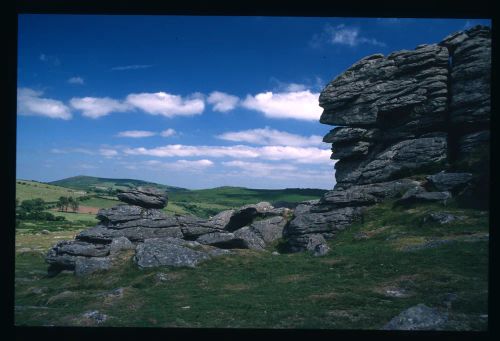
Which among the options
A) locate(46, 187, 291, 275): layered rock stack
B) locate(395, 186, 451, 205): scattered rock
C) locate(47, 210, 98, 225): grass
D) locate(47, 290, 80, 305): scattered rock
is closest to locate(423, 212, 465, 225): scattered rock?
locate(395, 186, 451, 205): scattered rock

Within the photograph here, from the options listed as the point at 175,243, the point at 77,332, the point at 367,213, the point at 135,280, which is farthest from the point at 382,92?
the point at 77,332

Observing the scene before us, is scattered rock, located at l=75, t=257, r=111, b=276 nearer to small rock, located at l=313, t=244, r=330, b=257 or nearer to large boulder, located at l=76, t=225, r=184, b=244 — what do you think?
large boulder, located at l=76, t=225, r=184, b=244

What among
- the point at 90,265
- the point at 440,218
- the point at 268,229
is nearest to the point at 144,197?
the point at 90,265

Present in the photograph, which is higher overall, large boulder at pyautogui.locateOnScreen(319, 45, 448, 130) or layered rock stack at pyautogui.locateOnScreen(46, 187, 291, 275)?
large boulder at pyautogui.locateOnScreen(319, 45, 448, 130)

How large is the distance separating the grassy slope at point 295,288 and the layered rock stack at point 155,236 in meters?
1.85

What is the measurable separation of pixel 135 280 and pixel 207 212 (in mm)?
152870

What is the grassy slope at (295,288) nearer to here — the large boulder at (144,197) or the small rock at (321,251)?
the small rock at (321,251)

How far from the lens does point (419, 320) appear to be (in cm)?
1591

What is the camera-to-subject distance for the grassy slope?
18984mm

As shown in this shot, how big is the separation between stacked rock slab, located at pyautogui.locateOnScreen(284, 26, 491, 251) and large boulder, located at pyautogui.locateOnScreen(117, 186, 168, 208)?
64.1ft

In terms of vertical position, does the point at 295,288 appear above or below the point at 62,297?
above

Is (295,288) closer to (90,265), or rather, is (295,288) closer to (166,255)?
(166,255)

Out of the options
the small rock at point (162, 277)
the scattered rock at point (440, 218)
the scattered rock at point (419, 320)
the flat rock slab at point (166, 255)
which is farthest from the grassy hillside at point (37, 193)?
the scattered rock at point (419, 320)

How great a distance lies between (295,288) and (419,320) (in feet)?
31.3
